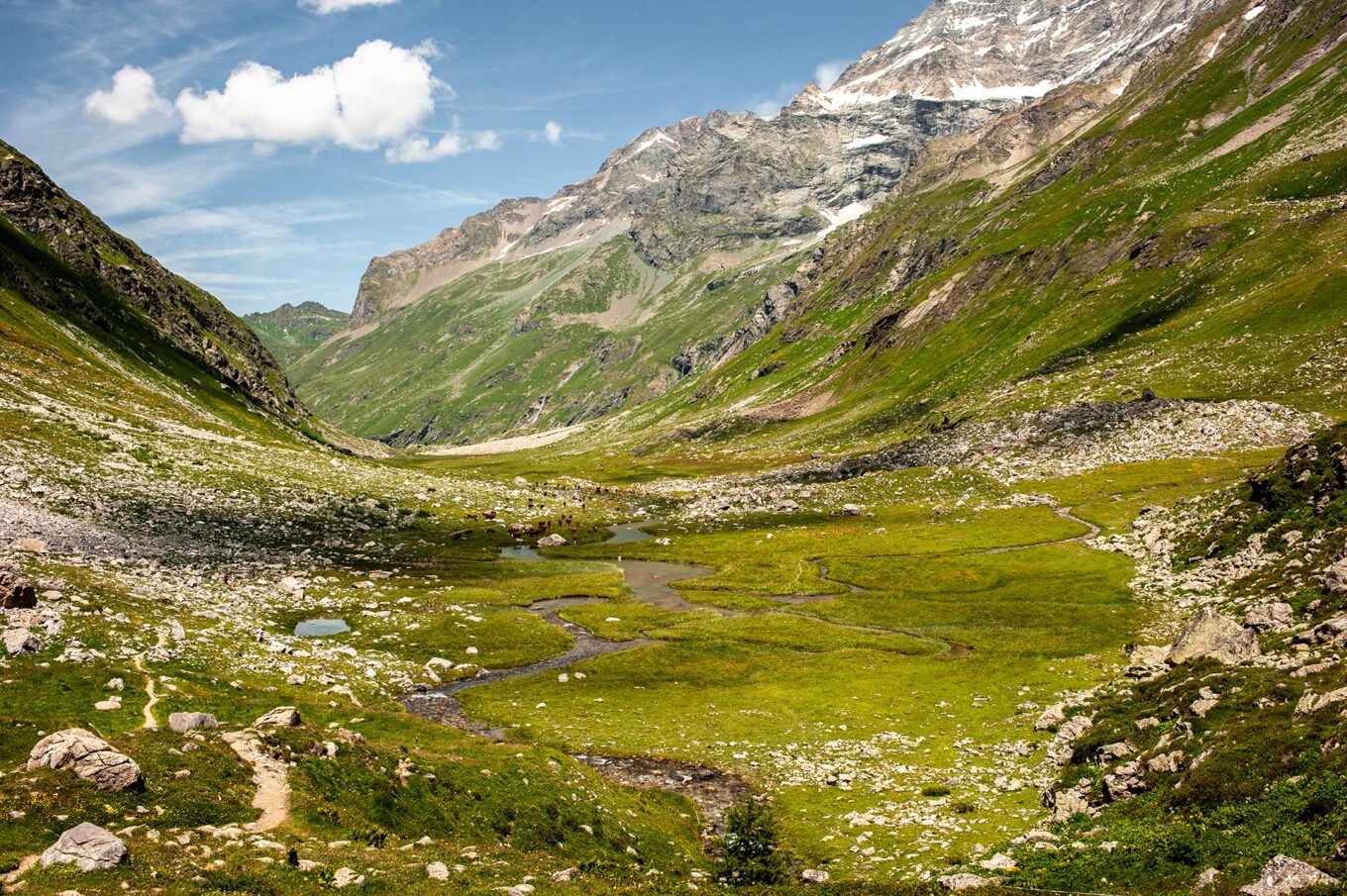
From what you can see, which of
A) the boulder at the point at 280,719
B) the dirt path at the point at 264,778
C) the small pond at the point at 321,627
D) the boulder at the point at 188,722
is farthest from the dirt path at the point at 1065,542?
the boulder at the point at 188,722

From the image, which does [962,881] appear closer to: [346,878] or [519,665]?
[346,878]

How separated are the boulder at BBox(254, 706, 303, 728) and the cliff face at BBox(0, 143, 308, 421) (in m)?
151

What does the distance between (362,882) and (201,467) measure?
308 feet

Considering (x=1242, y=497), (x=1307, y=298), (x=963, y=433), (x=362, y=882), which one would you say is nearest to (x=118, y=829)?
(x=362, y=882)

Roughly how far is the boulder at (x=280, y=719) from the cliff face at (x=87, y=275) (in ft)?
495

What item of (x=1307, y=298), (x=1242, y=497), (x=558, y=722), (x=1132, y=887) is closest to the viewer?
(x=1132, y=887)

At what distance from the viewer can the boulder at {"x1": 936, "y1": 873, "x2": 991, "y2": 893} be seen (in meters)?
22.9

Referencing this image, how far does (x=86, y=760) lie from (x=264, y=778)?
222 inches

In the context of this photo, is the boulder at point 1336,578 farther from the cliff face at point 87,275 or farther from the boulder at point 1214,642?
the cliff face at point 87,275

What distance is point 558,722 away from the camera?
47969 mm

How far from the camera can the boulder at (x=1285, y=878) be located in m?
16.3

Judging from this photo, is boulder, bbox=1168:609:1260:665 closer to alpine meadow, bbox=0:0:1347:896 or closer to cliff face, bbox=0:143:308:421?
alpine meadow, bbox=0:0:1347:896

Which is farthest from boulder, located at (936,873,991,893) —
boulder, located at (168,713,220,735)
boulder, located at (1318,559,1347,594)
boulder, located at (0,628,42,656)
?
boulder, located at (0,628,42,656)

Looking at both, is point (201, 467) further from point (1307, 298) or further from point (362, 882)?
point (1307, 298)
